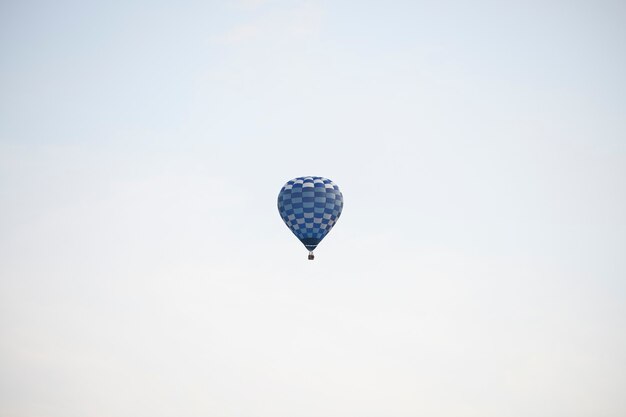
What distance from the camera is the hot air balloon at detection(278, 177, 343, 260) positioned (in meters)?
58.3

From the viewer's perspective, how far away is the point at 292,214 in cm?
5875

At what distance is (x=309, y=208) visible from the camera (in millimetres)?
58312

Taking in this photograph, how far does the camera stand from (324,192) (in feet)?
193

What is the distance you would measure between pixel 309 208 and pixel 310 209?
0.39ft

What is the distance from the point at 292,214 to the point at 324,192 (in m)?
3.21

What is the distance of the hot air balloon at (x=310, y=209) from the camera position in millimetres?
58312

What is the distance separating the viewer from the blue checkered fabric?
191ft

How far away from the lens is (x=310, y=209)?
191 ft

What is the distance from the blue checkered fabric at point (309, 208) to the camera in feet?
191

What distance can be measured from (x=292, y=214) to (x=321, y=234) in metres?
2.90

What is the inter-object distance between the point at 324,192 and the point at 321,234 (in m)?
3.48
